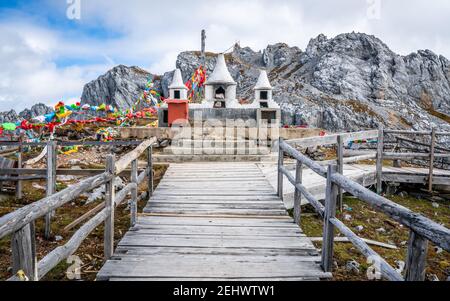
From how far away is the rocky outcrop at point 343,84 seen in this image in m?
55.7

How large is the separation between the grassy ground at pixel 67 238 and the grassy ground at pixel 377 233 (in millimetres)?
3886

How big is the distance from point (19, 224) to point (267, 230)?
3.56 metres

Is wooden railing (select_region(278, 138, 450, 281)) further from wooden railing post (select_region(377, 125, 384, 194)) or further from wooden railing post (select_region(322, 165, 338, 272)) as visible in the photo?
wooden railing post (select_region(377, 125, 384, 194))

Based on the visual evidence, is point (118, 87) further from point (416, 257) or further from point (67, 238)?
point (416, 257)

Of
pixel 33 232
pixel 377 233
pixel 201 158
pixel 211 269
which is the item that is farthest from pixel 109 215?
pixel 201 158

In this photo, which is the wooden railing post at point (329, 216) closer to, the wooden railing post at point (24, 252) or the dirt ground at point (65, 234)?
the wooden railing post at point (24, 252)

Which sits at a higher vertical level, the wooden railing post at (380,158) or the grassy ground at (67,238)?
the wooden railing post at (380,158)

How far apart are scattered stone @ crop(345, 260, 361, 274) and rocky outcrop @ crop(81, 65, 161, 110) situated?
86.0m

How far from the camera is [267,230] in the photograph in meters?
4.86

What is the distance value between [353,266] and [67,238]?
5601mm

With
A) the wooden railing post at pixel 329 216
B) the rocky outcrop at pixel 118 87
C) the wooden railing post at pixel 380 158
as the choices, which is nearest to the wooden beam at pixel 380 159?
the wooden railing post at pixel 380 158

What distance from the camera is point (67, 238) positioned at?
6359mm
